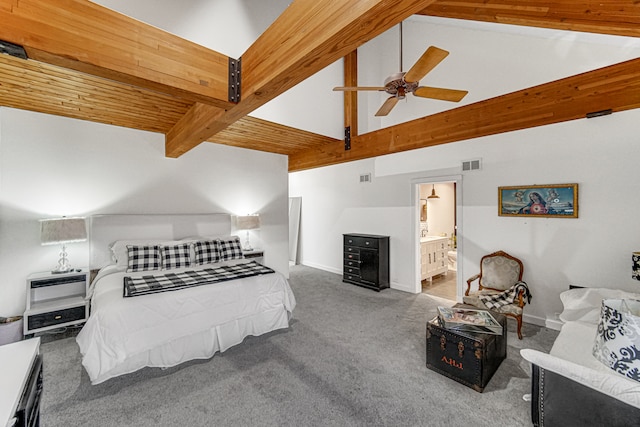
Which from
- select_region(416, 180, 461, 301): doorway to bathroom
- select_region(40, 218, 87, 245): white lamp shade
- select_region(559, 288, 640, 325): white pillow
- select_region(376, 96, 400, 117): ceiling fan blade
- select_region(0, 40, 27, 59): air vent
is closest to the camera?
select_region(0, 40, 27, 59): air vent

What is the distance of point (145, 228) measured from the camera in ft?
13.2

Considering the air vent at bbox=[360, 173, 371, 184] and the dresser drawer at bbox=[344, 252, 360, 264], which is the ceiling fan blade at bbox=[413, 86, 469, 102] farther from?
the dresser drawer at bbox=[344, 252, 360, 264]

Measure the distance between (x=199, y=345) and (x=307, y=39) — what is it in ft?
9.49

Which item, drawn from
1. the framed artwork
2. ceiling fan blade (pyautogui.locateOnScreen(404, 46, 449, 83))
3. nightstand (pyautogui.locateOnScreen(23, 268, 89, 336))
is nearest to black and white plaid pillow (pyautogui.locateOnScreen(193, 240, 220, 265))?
nightstand (pyautogui.locateOnScreen(23, 268, 89, 336))

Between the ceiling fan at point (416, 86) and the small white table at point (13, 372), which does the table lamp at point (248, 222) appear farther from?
the small white table at point (13, 372)

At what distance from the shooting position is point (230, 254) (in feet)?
13.7

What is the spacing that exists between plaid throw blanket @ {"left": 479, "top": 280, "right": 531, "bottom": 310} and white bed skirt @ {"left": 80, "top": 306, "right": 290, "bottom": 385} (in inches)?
98.5

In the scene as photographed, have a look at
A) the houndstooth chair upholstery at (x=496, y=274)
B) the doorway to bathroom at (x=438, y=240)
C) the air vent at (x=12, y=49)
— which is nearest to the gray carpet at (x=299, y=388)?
the houndstooth chair upholstery at (x=496, y=274)

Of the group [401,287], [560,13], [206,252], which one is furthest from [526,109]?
[206,252]

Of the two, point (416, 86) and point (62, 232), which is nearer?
point (416, 86)

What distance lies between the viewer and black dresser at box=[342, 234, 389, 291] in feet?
16.5

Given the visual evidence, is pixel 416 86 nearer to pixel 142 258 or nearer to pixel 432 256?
pixel 432 256

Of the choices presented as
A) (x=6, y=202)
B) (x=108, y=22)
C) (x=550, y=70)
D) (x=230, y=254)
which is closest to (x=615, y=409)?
(x=550, y=70)

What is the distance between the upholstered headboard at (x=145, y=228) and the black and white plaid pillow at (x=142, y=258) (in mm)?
464
